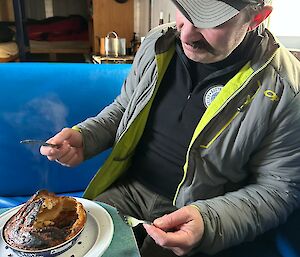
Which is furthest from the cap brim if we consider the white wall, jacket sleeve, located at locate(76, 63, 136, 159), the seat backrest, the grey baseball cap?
the white wall

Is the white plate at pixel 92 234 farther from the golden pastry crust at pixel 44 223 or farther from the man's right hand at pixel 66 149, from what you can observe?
the man's right hand at pixel 66 149

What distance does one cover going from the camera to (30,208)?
0.58 meters

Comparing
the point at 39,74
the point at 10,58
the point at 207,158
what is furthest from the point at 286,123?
the point at 10,58

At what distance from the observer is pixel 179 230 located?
601mm

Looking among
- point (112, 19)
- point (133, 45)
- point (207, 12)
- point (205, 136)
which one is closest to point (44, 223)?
point (205, 136)

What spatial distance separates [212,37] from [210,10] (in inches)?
2.1

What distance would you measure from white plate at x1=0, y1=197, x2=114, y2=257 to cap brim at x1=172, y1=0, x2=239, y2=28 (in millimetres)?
400

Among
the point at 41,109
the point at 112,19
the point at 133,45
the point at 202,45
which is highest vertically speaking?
the point at 202,45

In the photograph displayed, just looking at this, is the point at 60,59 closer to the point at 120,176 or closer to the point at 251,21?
the point at 120,176

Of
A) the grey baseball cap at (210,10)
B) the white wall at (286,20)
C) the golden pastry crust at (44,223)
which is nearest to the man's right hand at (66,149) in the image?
the golden pastry crust at (44,223)

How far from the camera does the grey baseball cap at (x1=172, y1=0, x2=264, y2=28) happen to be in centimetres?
62

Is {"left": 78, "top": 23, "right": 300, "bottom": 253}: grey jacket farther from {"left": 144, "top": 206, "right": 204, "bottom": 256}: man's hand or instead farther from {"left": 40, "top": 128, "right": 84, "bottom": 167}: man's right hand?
{"left": 40, "top": 128, "right": 84, "bottom": 167}: man's right hand

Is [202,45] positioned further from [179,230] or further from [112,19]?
[112,19]

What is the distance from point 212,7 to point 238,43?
13 centimetres
